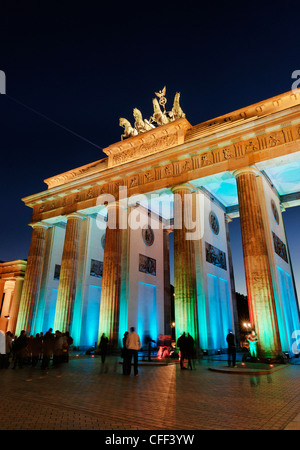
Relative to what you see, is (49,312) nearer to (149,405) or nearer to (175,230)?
(175,230)

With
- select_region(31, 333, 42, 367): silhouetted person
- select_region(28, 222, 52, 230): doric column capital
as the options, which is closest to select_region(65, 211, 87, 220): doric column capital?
select_region(28, 222, 52, 230): doric column capital

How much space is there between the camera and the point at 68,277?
22219 millimetres

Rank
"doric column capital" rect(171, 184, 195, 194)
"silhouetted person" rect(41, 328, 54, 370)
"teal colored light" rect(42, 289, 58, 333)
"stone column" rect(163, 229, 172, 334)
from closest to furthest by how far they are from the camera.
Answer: "silhouetted person" rect(41, 328, 54, 370)
"doric column capital" rect(171, 184, 195, 194)
"teal colored light" rect(42, 289, 58, 333)
"stone column" rect(163, 229, 172, 334)

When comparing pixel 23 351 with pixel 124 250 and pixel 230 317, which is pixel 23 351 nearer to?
pixel 124 250

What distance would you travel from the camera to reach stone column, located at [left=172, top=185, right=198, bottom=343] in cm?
1614

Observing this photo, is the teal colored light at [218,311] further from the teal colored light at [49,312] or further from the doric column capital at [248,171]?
the teal colored light at [49,312]

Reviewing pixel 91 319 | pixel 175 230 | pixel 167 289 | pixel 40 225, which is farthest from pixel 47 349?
pixel 40 225

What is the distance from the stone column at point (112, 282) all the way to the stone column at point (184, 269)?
451 centimetres

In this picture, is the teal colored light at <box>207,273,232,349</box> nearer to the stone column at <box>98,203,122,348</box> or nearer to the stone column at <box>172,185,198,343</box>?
the stone column at <box>172,185,198,343</box>

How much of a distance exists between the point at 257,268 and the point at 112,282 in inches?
378

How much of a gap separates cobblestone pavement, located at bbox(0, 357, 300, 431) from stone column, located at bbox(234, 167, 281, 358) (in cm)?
568

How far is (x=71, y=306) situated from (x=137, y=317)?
5076 millimetres

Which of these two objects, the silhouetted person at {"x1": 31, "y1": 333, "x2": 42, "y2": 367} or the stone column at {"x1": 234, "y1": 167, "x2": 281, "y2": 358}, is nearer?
the silhouetted person at {"x1": 31, "y1": 333, "x2": 42, "y2": 367}

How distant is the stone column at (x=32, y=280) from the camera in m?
23.3
